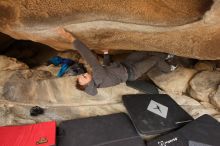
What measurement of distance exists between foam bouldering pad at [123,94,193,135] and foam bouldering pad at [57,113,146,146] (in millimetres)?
61

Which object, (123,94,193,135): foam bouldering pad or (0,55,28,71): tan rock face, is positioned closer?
(123,94,193,135): foam bouldering pad

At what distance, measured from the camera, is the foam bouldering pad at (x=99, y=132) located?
129cm

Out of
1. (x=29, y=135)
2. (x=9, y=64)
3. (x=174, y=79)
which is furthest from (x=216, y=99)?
(x=9, y=64)

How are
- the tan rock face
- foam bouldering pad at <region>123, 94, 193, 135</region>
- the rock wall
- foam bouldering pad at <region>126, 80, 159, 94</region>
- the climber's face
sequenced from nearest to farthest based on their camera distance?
1. the rock wall
2. foam bouldering pad at <region>123, 94, 193, 135</region>
3. the climber's face
4. foam bouldering pad at <region>126, 80, 159, 94</region>
5. the tan rock face

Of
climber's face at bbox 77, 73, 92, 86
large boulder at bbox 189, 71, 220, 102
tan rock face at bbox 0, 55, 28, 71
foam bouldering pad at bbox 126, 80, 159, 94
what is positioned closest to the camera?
climber's face at bbox 77, 73, 92, 86

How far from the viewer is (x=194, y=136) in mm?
1295

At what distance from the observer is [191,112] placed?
164 cm

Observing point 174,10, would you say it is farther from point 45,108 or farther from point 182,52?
point 45,108

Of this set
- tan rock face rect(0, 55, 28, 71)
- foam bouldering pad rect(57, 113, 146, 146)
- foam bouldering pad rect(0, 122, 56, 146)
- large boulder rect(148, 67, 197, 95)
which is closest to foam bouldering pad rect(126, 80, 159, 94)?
large boulder rect(148, 67, 197, 95)

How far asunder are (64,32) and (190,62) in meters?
1.11

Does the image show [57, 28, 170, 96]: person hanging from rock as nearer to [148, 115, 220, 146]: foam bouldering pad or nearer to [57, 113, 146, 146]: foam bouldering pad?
[57, 113, 146, 146]: foam bouldering pad

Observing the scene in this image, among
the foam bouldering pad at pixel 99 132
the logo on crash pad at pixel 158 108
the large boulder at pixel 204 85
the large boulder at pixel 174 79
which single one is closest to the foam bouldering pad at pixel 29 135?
the foam bouldering pad at pixel 99 132

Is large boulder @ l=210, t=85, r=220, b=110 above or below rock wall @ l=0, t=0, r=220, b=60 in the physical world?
below

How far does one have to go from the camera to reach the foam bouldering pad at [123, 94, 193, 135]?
Answer: 1412 millimetres
